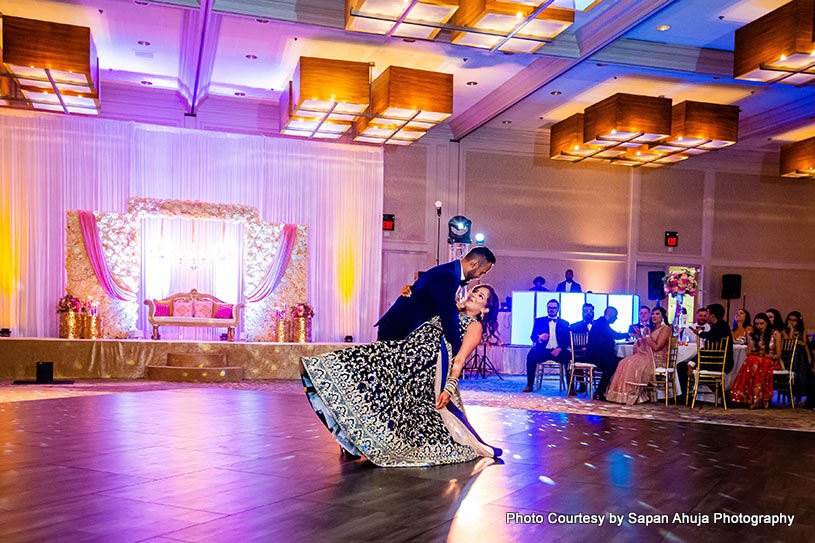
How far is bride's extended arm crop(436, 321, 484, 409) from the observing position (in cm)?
444

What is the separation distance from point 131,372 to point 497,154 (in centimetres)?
755

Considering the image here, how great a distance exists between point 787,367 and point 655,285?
191 inches

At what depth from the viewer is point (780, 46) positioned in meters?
7.99

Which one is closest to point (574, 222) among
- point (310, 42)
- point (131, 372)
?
point (310, 42)

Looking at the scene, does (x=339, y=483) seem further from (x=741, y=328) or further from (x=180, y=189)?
(x=180, y=189)

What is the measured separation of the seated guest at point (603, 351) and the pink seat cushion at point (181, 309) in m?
6.25

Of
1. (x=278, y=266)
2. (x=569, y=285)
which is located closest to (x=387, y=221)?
(x=278, y=266)

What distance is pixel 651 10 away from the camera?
26.1 feet

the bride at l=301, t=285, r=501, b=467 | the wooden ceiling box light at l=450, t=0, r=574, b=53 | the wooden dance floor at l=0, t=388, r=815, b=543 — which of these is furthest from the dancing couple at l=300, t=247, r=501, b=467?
the wooden ceiling box light at l=450, t=0, r=574, b=53

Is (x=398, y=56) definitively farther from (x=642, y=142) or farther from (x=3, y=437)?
(x=3, y=437)

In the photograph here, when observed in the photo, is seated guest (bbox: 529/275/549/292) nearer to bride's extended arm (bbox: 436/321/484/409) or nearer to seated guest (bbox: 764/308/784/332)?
seated guest (bbox: 764/308/784/332)

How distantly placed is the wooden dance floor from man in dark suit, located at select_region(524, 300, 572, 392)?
3881 millimetres

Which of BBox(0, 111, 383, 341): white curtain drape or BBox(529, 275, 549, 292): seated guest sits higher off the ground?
BBox(0, 111, 383, 341): white curtain drape

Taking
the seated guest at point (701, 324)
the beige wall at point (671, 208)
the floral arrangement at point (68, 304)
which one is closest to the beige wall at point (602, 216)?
the beige wall at point (671, 208)
